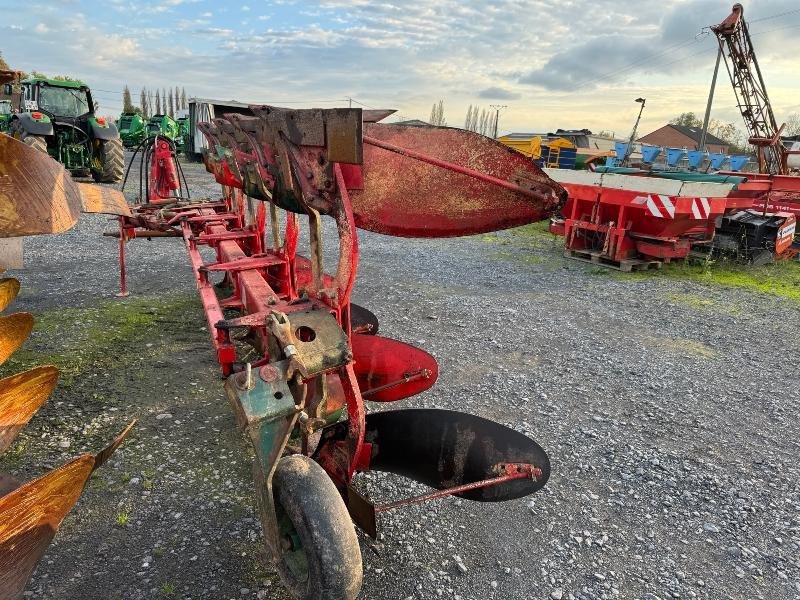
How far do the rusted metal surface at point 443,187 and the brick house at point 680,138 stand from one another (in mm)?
49660

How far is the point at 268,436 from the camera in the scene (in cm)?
172

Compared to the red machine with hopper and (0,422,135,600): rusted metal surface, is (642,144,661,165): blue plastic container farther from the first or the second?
(0,422,135,600): rusted metal surface

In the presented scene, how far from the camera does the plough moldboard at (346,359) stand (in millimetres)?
1708

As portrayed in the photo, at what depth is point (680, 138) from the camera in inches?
1943

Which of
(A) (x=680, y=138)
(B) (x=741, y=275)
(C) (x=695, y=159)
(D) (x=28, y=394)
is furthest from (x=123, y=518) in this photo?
(A) (x=680, y=138)

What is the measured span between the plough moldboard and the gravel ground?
0.46 meters

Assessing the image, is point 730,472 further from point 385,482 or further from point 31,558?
point 31,558

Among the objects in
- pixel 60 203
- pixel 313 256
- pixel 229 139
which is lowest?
pixel 313 256

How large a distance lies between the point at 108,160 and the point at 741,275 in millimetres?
12878

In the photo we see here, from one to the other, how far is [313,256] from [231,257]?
2.01 metres

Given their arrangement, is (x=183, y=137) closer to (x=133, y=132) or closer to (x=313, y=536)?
(x=133, y=132)

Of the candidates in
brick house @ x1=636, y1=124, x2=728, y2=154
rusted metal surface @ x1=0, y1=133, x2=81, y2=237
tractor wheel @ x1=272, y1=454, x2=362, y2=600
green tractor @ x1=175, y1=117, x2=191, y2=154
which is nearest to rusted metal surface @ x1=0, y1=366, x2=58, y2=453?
rusted metal surface @ x1=0, y1=133, x2=81, y2=237

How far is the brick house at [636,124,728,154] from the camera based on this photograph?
4628cm

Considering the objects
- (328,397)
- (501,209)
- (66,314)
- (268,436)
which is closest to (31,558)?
(268,436)
